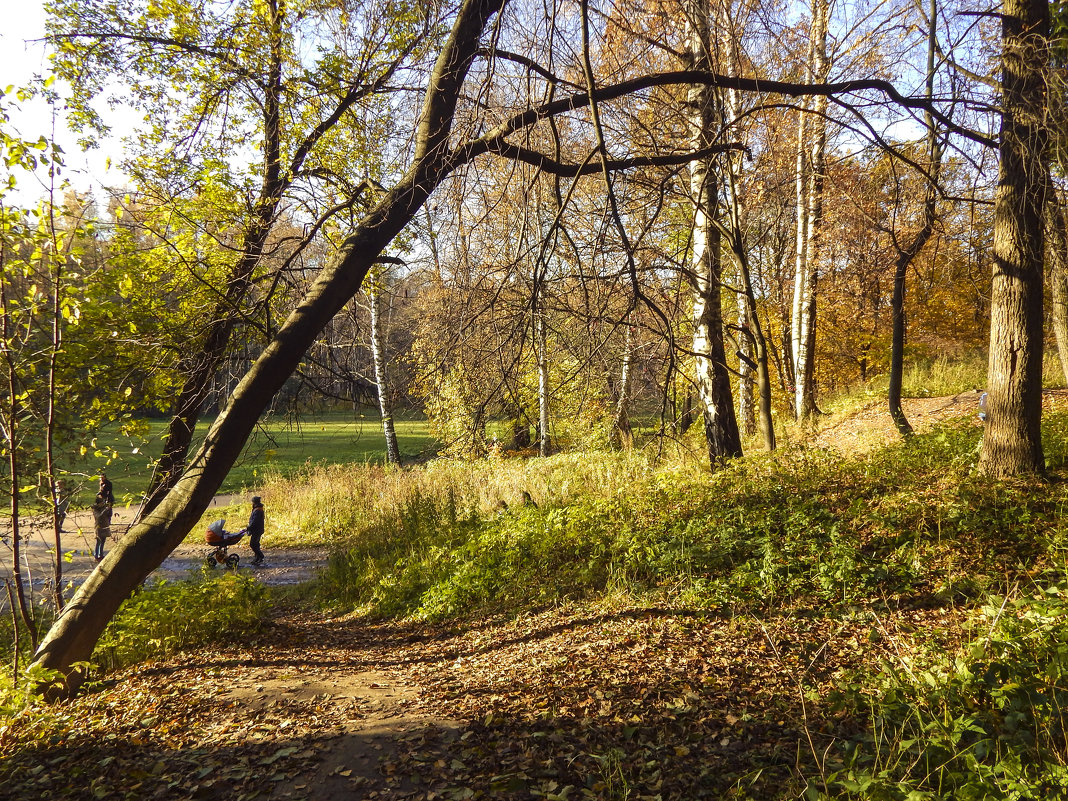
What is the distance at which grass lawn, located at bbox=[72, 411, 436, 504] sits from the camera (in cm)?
508

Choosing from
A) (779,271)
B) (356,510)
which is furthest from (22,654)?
(779,271)

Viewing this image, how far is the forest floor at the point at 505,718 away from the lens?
3.08 metres

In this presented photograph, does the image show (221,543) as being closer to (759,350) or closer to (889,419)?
(759,350)

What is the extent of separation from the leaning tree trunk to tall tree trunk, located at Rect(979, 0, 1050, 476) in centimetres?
488

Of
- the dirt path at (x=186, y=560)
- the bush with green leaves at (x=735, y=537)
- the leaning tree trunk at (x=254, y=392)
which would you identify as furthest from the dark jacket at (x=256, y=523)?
the leaning tree trunk at (x=254, y=392)

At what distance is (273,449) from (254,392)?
3.86ft

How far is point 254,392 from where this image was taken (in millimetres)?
4379

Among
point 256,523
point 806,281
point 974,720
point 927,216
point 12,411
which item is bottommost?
point 256,523

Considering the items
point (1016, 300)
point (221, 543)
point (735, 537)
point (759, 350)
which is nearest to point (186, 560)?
point (221, 543)

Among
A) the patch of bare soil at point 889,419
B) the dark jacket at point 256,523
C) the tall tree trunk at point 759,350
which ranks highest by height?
the tall tree trunk at point 759,350

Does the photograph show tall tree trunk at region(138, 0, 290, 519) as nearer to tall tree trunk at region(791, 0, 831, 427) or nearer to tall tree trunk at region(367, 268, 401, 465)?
tall tree trunk at region(367, 268, 401, 465)

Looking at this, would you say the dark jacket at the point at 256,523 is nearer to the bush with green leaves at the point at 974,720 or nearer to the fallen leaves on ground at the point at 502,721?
the fallen leaves on ground at the point at 502,721

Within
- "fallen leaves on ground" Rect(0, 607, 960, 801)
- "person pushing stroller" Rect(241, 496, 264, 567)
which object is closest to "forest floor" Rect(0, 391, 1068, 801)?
"fallen leaves on ground" Rect(0, 607, 960, 801)

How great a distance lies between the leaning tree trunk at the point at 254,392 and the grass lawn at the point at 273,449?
558 mm
